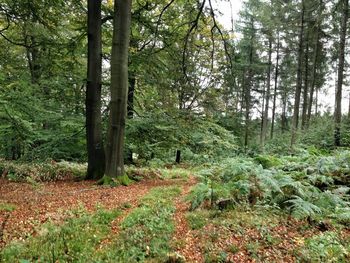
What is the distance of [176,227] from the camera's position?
509 centimetres

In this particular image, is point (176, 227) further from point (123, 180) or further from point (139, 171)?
point (139, 171)

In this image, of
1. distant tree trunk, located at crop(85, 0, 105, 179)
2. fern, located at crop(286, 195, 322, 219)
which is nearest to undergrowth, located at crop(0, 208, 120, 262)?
fern, located at crop(286, 195, 322, 219)

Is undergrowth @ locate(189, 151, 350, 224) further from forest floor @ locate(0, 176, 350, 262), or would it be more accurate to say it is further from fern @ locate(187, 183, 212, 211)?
forest floor @ locate(0, 176, 350, 262)

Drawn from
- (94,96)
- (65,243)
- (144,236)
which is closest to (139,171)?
(94,96)

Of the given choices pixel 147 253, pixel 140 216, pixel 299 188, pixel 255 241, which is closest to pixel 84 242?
pixel 147 253

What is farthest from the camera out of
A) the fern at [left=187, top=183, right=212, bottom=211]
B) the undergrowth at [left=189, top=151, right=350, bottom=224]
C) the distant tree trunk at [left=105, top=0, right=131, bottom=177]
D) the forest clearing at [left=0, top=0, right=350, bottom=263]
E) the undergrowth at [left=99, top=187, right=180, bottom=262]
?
the distant tree trunk at [left=105, top=0, right=131, bottom=177]

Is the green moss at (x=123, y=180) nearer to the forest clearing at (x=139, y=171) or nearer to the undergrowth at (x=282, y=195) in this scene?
the forest clearing at (x=139, y=171)

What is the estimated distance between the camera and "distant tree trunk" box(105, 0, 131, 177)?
8.73 metres

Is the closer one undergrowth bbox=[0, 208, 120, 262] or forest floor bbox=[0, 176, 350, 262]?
undergrowth bbox=[0, 208, 120, 262]

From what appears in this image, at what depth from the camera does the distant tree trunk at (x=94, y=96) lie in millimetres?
9672

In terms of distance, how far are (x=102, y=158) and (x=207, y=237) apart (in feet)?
20.1

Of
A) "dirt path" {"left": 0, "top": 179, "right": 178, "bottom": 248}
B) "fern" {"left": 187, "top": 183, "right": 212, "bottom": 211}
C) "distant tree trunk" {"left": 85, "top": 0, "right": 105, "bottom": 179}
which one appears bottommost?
"dirt path" {"left": 0, "top": 179, "right": 178, "bottom": 248}

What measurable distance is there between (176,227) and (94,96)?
601 centimetres

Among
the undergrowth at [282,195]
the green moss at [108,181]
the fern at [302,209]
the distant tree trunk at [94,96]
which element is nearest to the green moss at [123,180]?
the green moss at [108,181]
